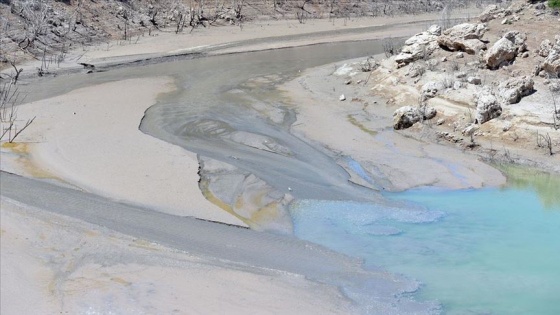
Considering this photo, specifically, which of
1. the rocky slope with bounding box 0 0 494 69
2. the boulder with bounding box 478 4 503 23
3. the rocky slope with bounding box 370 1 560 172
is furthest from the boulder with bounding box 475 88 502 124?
the rocky slope with bounding box 0 0 494 69

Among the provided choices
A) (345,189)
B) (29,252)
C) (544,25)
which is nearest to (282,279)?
(29,252)

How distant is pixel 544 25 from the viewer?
16.6 m

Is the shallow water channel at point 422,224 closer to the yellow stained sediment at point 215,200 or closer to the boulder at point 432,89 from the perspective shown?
the yellow stained sediment at point 215,200

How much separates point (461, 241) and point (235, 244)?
295cm

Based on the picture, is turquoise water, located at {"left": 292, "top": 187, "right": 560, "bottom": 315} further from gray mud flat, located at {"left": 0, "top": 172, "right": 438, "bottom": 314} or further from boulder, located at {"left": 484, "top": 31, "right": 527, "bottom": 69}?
boulder, located at {"left": 484, "top": 31, "right": 527, "bottom": 69}

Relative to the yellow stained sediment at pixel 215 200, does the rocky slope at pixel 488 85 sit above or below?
above

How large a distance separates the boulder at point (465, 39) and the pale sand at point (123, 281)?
35.9ft

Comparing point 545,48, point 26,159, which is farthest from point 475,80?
point 26,159

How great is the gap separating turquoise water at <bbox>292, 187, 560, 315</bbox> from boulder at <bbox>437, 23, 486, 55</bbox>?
6414 mm

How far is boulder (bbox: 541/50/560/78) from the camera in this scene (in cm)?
1441

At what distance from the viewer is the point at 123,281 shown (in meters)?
Result: 7.01

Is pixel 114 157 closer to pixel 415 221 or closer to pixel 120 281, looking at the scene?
pixel 120 281

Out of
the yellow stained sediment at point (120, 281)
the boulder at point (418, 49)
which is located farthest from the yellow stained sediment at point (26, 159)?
the boulder at point (418, 49)

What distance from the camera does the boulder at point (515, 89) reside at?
538 inches
